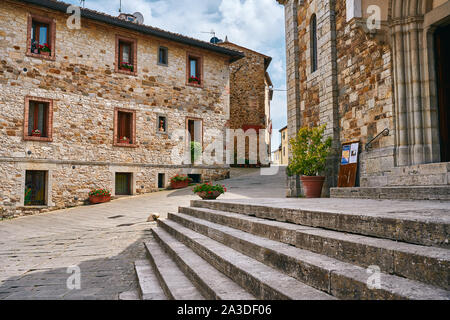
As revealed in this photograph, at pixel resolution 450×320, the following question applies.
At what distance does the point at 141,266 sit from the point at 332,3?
7.85m

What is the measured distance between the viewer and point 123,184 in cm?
1570

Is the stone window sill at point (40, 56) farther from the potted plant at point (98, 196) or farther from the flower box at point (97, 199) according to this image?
the flower box at point (97, 199)

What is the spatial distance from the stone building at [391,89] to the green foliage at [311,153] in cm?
29

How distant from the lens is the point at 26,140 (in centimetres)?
1313

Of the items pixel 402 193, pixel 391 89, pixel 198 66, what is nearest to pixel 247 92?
pixel 198 66

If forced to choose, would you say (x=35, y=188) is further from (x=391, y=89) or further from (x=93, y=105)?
(x=391, y=89)

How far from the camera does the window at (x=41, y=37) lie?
1355 cm

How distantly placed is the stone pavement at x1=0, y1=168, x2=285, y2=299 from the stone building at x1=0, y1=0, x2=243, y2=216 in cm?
192

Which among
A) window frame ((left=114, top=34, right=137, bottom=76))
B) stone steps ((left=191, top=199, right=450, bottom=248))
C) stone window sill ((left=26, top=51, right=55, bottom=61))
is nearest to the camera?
stone steps ((left=191, top=199, right=450, bottom=248))

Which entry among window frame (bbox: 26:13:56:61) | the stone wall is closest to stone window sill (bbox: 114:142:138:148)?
window frame (bbox: 26:13:56:61)

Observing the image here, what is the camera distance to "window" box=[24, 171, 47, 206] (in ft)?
43.5

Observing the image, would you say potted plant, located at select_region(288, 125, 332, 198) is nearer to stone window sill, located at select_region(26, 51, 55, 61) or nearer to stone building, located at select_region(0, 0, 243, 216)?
stone building, located at select_region(0, 0, 243, 216)

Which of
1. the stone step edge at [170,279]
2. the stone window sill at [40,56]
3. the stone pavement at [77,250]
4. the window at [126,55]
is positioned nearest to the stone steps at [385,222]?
the stone step edge at [170,279]
